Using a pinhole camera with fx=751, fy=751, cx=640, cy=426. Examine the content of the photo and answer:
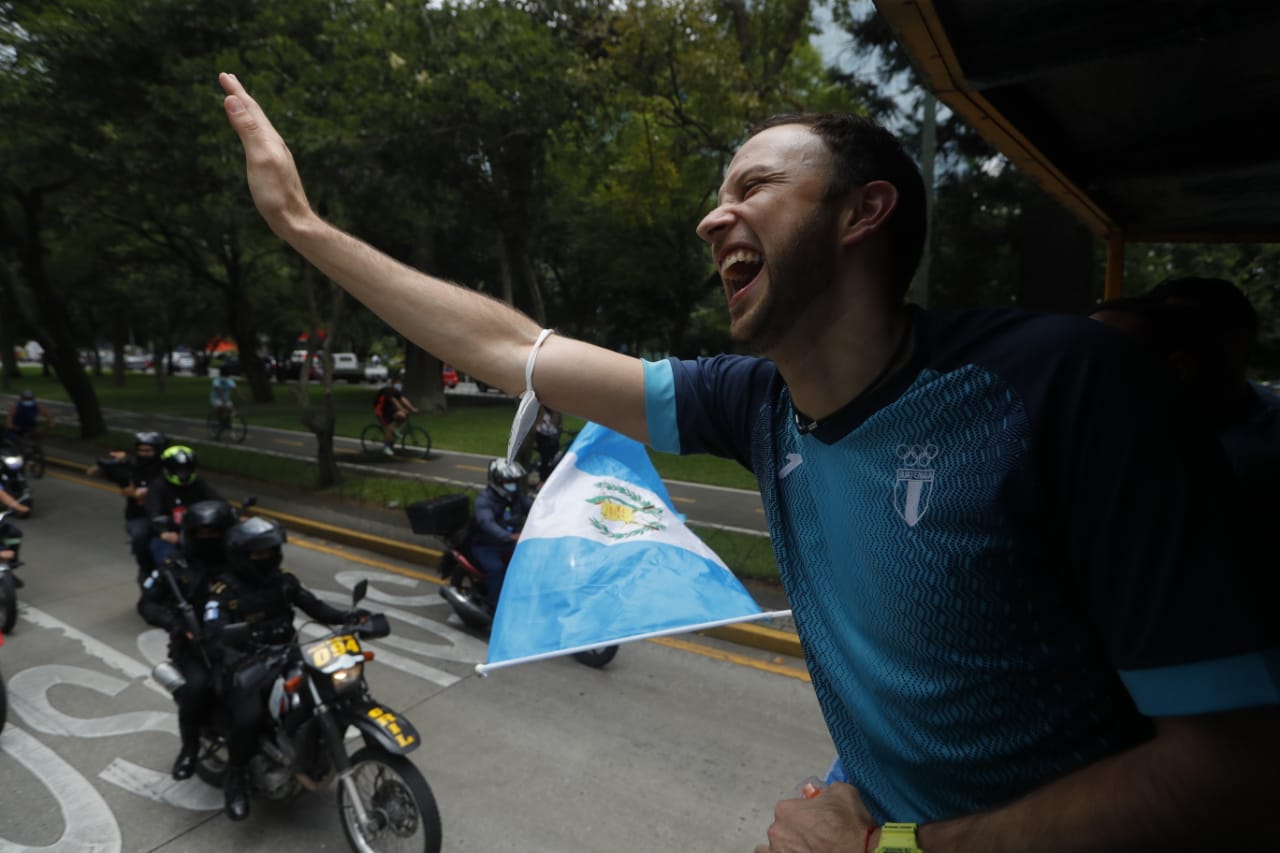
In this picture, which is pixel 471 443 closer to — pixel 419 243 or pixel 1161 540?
pixel 419 243

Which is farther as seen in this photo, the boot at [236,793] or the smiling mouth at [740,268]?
the boot at [236,793]

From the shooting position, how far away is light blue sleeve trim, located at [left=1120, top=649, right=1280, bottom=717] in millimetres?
699

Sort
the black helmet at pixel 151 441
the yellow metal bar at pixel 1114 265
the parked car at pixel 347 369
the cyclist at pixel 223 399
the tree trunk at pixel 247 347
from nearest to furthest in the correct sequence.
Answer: the yellow metal bar at pixel 1114 265 → the black helmet at pixel 151 441 → the cyclist at pixel 223 399 → the tree trunk at pixel 247 347 → the parked car at pixel 347 369

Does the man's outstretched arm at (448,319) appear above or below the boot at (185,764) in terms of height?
above

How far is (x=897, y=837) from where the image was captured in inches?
37.9

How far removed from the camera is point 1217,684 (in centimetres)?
71

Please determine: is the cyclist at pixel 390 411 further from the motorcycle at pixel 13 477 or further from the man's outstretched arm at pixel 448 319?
the man's outstretched arm at pixel 448 319

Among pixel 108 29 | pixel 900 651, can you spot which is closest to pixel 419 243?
pixel 108 29

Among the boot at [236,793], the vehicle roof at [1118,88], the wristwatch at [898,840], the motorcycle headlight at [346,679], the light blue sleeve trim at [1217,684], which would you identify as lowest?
the boot at [236,793]

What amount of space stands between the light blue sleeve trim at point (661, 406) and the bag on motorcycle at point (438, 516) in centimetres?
548

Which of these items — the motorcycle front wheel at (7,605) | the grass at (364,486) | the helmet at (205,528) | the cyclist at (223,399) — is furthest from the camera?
the cyclist at (223,399)

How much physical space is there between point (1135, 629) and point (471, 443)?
16.5m

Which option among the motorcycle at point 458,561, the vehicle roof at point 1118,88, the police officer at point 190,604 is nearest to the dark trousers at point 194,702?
the police officer at point 190,604

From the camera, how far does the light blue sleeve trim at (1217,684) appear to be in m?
0.70
